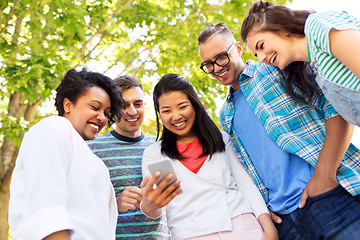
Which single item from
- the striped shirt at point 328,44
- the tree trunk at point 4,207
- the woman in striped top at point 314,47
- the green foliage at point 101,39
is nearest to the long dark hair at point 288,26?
the woman in striped top at point 314,47

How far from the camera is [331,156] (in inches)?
73.2

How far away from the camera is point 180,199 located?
219cm

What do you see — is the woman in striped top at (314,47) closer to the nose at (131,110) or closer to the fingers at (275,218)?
the fingers at (275,218)

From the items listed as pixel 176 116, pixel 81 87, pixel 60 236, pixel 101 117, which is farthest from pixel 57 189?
pixel 176 116

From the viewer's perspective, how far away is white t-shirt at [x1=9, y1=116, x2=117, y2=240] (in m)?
1.29

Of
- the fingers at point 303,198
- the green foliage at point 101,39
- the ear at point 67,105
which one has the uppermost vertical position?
the green foliage at point 101,39

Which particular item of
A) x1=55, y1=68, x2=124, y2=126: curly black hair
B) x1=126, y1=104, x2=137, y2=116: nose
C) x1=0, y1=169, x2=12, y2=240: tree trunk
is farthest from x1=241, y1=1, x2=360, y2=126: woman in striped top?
x1=0, y1=169, x2=12, y2=240: tree trunk

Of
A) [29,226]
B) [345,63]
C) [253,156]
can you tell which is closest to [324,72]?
[345,63]

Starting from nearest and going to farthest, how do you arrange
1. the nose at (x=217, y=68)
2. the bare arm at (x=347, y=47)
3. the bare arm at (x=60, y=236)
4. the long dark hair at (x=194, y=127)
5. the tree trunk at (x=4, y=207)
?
1. the bare arm at (x=60, y=236)
2. the bare arm at (x=347, y=47)
3. the long dark hair at (x=194, y=127)
4. the nose at (x=217, y=68)
5. the tree trunk at (x=4, y=207)

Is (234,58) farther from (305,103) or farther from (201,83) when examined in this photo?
(201,83)

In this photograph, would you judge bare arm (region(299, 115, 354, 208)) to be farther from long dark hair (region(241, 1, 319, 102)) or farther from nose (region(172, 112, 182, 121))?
nose (region(172, 112, 182, 121))

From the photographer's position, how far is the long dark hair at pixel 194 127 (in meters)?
2.42

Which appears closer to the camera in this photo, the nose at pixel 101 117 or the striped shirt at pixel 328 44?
the striped shirt at pixel 328 44

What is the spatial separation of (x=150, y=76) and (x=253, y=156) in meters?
5.38
